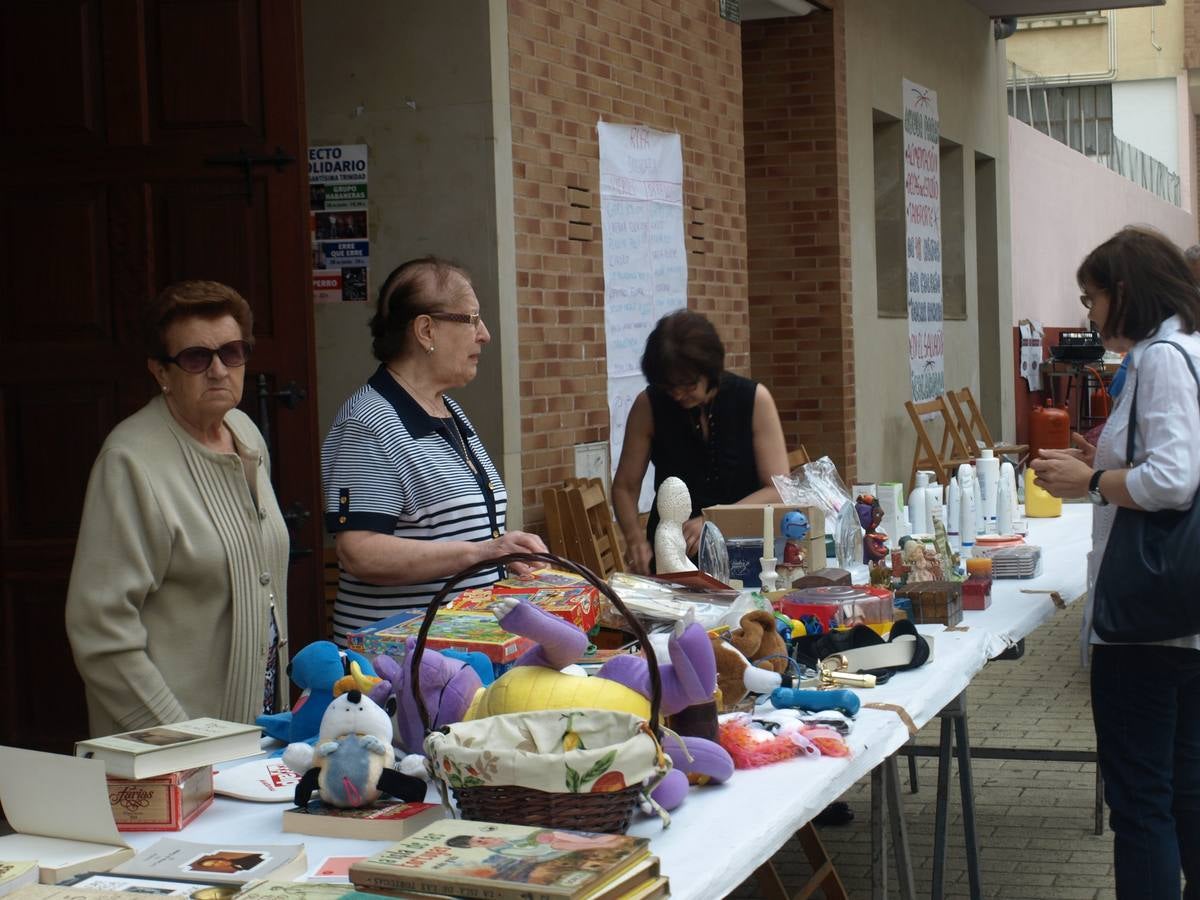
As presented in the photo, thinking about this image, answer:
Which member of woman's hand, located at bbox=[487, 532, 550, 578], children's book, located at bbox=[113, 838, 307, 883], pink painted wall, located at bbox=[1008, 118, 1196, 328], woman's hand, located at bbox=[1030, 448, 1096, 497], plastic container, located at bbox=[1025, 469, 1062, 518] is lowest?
children's book, located at bbox=[113, 838, 307, 883]

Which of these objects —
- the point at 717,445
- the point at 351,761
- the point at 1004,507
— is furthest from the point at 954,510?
the point at 351,761

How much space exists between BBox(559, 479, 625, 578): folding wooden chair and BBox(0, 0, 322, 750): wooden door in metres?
1.51

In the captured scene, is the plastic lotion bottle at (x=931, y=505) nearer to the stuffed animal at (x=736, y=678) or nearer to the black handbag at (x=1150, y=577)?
the black handbag at (x=1150, y=577)

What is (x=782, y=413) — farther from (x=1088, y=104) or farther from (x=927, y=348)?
(x=1088, y=104)

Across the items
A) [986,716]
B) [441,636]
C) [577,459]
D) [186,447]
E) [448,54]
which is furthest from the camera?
[986,716]

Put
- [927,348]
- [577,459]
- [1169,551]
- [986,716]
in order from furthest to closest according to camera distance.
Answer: [927,348]
[986,716]
[577,459]
[1169,551]

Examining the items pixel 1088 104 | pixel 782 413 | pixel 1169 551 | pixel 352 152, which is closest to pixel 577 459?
pixel 352 152

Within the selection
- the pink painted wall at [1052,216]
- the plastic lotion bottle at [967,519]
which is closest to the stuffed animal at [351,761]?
the plastic lotion bottle at [967,519]

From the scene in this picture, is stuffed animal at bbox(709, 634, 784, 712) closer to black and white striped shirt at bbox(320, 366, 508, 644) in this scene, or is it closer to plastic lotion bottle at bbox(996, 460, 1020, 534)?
black and white striped shirt at bbox(320, 366, 508, 644)

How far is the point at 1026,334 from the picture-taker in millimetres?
16172

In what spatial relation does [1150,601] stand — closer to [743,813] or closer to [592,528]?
[743,813]

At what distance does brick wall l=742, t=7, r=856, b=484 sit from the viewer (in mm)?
9922

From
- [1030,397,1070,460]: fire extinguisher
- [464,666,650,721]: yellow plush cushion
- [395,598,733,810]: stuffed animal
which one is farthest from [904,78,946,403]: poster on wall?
[464,666,650,721]: yellow plush cushion

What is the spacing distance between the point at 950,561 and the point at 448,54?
8.92ft
